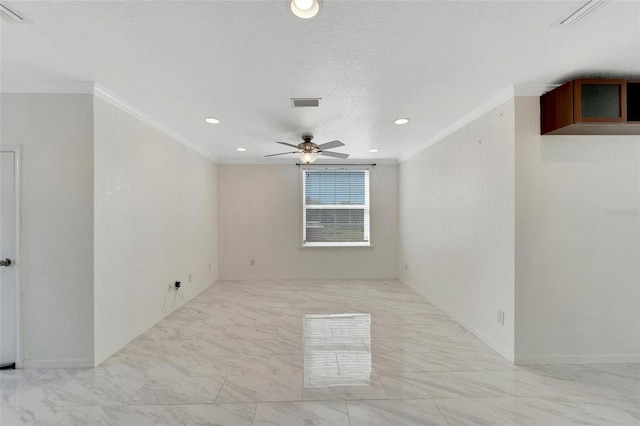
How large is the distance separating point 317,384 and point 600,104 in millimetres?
3170

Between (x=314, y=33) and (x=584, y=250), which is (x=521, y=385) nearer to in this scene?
(x=584, y=250)

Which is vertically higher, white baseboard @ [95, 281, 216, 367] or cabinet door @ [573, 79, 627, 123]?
cabinet door @ [573, 79, 627, 123]

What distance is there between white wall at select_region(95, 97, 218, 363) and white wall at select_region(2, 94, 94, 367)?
10 centimetres

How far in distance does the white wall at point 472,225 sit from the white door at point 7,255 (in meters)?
4.40

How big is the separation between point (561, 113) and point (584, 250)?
4.05ft

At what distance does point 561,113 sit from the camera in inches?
89.4

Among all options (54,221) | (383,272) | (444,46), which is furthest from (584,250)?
(54,221)

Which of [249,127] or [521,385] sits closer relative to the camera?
[521,385]

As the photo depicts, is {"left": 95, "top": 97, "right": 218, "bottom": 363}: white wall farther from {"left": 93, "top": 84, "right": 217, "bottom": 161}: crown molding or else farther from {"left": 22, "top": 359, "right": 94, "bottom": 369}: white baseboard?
{"left": 22, "top": 359, "right": 94, "bottom": 369}: white baseboard

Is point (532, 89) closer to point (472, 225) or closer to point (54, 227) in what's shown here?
point (472, 225)

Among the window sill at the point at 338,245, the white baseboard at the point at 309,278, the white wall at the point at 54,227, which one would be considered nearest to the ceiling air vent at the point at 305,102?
the white wall at the point at 54,227

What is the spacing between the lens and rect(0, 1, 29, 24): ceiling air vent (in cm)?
149

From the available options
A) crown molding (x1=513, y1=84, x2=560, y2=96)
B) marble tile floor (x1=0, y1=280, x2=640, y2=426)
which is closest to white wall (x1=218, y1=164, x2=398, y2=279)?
marble tile floor (x1=0, y1=280, x2=640, y2=426)

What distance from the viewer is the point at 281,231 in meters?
5.82
